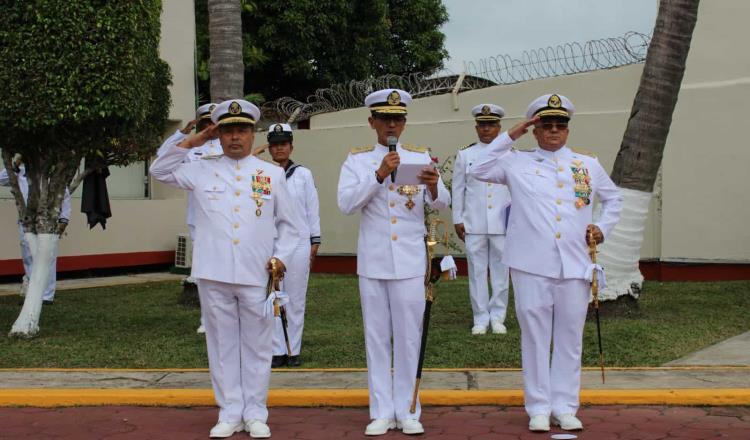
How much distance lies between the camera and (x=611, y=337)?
812cm

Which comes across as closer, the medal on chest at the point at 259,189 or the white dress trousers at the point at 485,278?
the medal on chest at the point at 259,189

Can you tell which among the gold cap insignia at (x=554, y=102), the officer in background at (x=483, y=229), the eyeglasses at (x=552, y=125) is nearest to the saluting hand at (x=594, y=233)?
the eyeglasses at (x=552, y=125)

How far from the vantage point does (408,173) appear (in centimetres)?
562

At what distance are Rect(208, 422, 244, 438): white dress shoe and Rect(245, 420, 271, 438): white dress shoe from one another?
96 millimetres

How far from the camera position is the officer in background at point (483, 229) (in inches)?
343

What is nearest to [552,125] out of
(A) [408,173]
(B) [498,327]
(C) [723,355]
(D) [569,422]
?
(A) [408,173]

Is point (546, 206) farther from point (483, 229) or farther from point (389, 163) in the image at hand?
point (483, 229)

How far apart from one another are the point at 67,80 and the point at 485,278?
4.20 meters

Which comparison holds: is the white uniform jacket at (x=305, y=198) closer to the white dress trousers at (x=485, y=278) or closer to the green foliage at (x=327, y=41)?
the white dress trousers at (x=485, y=278)

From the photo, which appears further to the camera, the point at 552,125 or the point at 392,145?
the point at 552,125

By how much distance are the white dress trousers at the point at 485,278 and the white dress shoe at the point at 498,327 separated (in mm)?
30

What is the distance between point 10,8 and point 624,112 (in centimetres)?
849

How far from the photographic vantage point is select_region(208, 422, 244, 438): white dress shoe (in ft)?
18.3

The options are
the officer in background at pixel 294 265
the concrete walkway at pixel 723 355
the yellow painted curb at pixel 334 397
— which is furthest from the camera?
the officer in background at pixel 294 265
